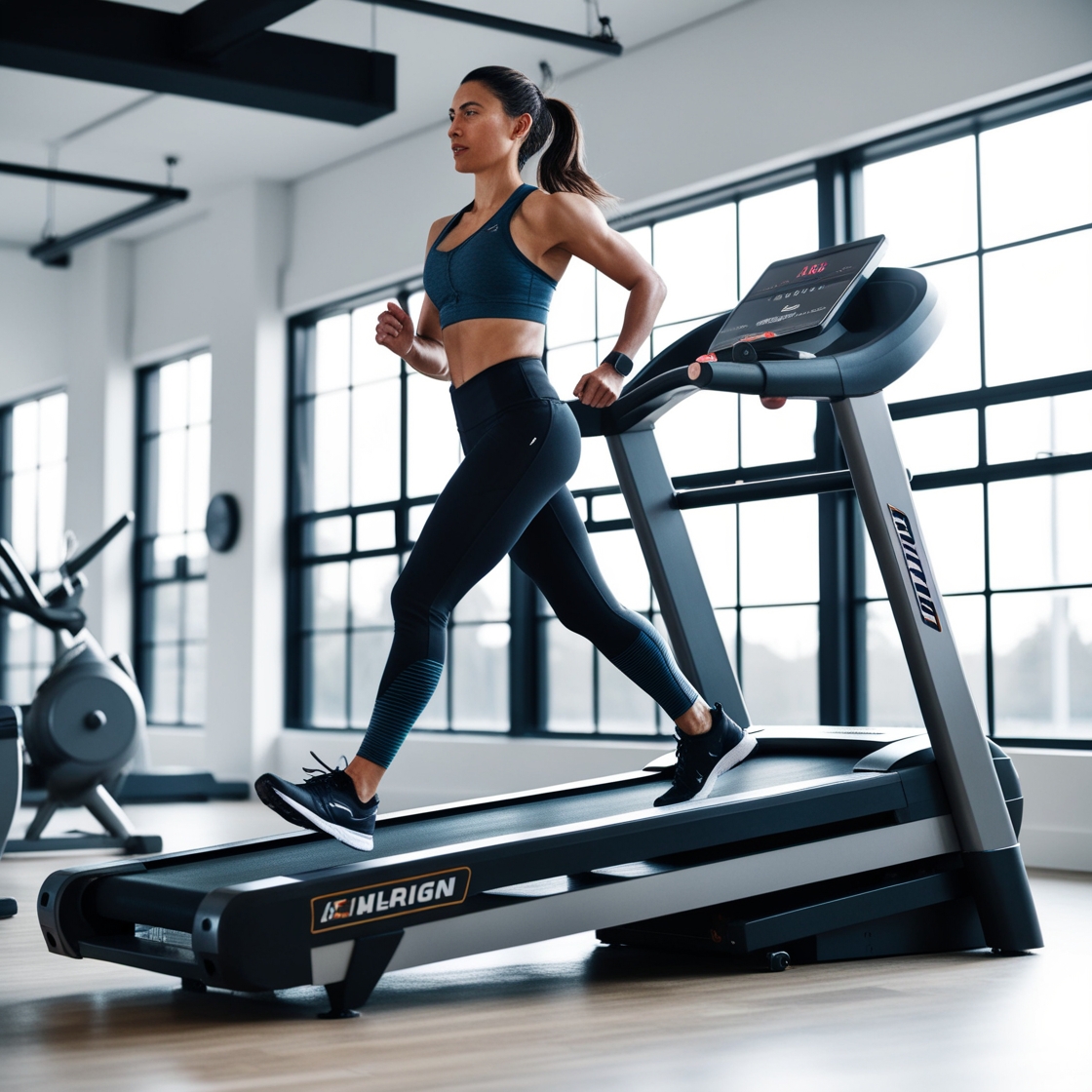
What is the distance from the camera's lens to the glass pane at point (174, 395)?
8898 millimetres

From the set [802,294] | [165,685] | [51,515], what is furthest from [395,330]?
[51,515]

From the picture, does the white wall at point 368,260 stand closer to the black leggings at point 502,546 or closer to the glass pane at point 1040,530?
the glass pane at point 1040,530

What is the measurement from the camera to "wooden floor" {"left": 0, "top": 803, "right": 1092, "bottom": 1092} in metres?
2.03

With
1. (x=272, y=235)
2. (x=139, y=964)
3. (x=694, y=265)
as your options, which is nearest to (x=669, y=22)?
(x=694, y=265)

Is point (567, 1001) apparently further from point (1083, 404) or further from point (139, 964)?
point (1083, 404)

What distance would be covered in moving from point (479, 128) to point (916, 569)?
1185 millimetres

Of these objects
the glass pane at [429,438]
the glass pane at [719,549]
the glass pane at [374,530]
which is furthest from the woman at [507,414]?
the glass pane at [374,530]

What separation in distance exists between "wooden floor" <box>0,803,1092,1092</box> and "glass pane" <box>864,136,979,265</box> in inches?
109

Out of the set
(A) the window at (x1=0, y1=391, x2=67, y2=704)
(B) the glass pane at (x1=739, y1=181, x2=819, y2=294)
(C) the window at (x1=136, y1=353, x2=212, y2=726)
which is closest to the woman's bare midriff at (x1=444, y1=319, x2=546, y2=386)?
(B) the glass pane at (x1=739, y1=181, x2=819, y2=294)

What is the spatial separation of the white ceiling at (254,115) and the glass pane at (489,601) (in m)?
2.14

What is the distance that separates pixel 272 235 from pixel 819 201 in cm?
359

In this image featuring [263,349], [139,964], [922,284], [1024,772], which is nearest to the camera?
[139,964]

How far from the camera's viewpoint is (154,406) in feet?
30.2

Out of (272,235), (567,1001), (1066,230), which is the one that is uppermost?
(272,235)
